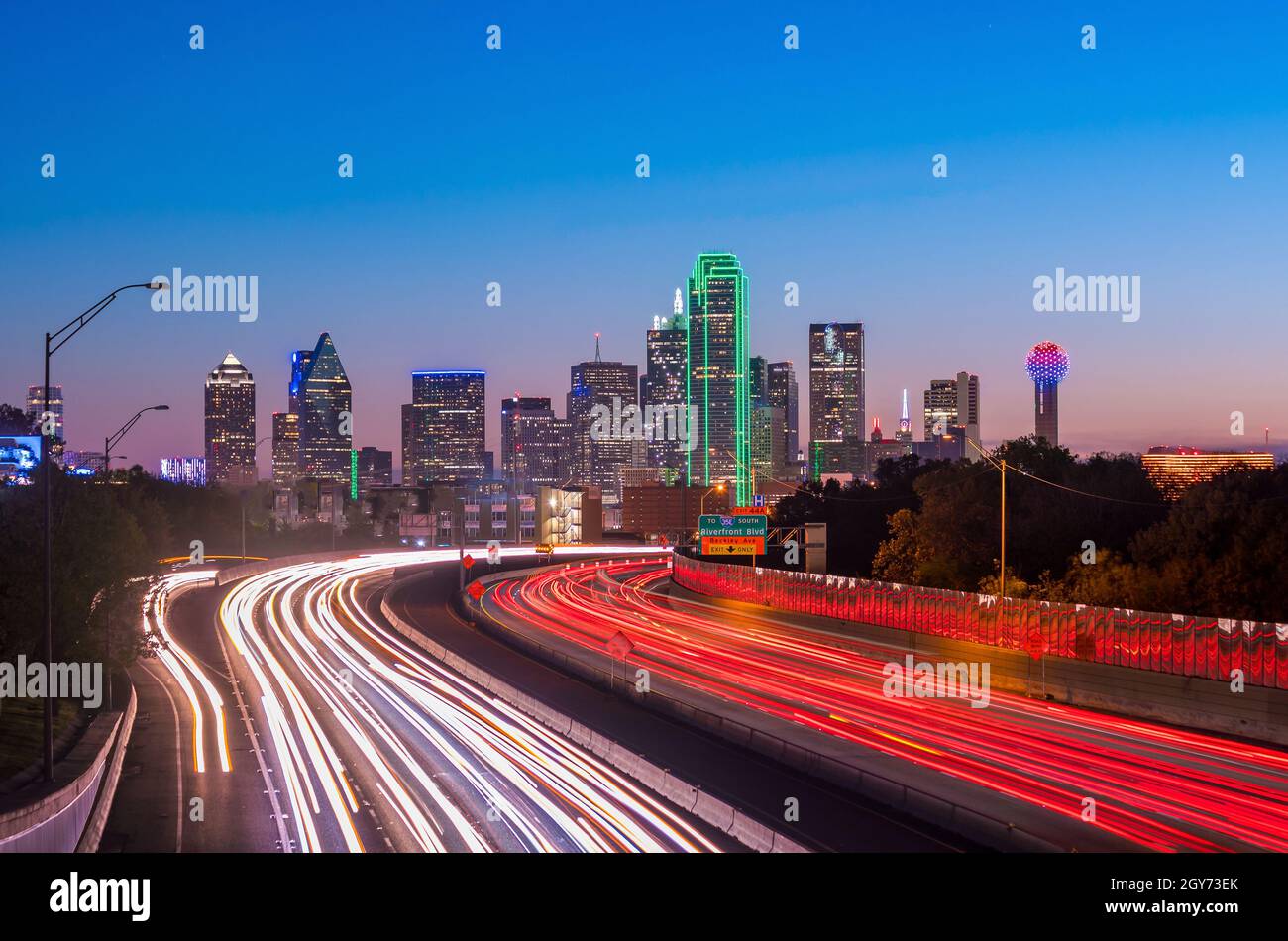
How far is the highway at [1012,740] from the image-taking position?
859 inches

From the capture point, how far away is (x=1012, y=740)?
2964 cm

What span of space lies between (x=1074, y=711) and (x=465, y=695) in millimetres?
18295

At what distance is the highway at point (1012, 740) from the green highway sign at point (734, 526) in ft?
32.8

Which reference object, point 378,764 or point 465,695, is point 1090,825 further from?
point 465,695

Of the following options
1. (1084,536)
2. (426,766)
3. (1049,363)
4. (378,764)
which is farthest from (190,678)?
(1049,363)

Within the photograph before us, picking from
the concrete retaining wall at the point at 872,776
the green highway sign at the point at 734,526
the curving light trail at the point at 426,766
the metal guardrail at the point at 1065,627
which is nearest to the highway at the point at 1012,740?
the concrete retaining wall at the point at 872,776

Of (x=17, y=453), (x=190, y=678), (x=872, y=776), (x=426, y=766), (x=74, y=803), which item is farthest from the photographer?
(x=17, y=453)

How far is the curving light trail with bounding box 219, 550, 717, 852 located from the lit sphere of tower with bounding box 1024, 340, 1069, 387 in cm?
12681

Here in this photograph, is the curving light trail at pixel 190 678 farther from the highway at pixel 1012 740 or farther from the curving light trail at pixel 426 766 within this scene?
the highway at pixel 1012 740

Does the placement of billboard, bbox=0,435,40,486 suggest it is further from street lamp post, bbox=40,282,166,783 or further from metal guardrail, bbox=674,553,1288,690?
street lamp post, bbox=40,282,166,783

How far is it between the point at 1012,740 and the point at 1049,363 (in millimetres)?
139778

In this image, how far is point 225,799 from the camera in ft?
82.0

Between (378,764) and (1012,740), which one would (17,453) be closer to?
(378,764)

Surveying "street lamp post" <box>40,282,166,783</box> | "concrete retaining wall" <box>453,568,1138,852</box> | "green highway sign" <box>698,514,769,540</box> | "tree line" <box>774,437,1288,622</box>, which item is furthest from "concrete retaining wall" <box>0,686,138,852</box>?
"green highway sign" <box>698,514,769,540</box>
